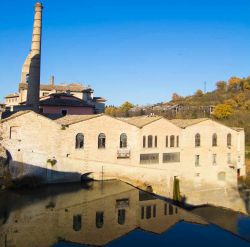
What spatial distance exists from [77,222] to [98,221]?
1051mm

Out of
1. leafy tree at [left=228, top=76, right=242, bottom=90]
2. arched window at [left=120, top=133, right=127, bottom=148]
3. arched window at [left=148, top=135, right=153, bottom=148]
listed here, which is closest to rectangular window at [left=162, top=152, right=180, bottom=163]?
arched window at [left=148, top=135, right=153, bottom=148]

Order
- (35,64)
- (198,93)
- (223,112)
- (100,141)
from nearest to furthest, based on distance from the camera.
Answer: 1. (100,141)
2. (35,64)
3. (223,112)
4. (198,93)

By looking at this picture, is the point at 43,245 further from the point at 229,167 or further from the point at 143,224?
the point at 229,167

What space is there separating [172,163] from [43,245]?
18053mm

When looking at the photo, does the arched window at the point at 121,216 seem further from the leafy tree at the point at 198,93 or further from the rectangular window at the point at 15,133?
the leafy tree at the point at 198,93

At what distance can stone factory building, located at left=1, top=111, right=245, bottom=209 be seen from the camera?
2352 cm

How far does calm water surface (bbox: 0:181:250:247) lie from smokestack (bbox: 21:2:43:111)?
1212 centimetres

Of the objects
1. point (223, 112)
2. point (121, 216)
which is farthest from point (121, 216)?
point (223, 112)

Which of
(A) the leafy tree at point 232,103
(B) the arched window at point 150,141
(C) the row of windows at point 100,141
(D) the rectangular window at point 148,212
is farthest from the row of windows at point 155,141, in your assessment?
(A) the leafy tree at point 232,103

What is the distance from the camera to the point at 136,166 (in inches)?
1091

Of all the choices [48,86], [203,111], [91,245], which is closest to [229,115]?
[203,111]

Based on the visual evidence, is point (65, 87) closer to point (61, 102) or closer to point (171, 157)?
point (61, 102)

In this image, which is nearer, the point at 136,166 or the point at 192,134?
the point at 136,166

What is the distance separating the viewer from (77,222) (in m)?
15.9
